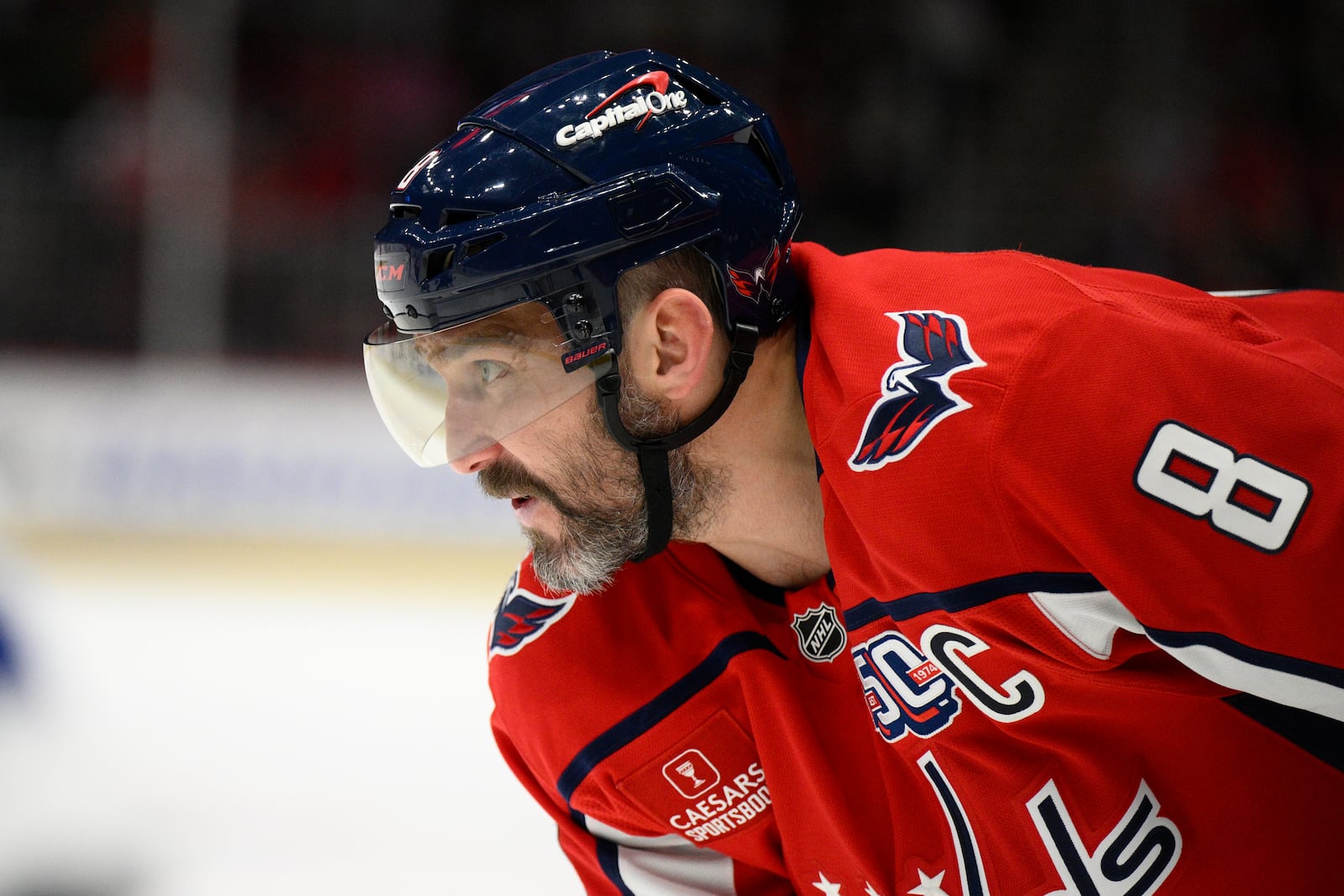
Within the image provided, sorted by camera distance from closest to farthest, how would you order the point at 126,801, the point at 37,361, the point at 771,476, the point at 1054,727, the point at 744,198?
1. the point at 1054,727
2. the point at 744,198
3. the point at 771,476
4. the point at 126,801
5. the point at 37,361

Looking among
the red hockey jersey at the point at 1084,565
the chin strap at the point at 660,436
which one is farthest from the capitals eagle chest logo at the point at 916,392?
the chin strap at the point at 660,436

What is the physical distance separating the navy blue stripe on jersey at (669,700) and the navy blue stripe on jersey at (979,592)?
340 mm

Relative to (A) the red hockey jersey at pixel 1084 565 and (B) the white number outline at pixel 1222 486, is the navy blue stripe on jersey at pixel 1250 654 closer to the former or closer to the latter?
(A) the red hockey jersey at pixel 1084 565

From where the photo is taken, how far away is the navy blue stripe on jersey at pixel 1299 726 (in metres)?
1.49

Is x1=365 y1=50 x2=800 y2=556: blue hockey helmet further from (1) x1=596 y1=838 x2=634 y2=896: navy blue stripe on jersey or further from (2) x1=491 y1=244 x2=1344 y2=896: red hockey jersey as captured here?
(1) x1=596 y1=838 x2=634 y2=896: navy blue stripe on jersey

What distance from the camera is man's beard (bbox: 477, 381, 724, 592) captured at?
Result: 1.74 m

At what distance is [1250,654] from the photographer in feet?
4.07

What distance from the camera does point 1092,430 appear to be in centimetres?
126

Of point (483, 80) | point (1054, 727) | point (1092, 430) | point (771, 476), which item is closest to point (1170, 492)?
point (1092, 430)

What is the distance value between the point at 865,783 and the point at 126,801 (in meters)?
2.15

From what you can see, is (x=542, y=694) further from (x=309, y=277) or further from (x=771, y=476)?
(x=309, y=277)

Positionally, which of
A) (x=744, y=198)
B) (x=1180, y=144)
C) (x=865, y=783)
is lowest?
(x=865, y=783)

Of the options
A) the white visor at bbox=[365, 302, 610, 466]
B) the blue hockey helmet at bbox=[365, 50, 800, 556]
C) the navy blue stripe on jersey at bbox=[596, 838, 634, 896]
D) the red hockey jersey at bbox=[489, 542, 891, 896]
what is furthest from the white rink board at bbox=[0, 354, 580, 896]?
the blue hockey helmet at bbox=[365, 50, 800, 556]

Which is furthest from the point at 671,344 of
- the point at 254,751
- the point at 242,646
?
the point at 242,646
